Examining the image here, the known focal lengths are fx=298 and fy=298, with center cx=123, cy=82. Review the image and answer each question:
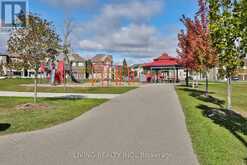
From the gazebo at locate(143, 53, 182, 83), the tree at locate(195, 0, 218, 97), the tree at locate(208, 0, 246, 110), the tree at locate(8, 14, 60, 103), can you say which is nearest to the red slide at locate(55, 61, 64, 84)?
the gazebo at locate(143, 53, 182, 83)

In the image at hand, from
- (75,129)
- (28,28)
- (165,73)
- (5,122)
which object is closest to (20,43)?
(28,28)

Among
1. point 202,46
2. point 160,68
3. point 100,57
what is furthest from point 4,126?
point 100,57

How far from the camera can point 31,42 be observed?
13562mm

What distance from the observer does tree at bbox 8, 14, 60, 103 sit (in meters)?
13.5

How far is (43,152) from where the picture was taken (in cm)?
589

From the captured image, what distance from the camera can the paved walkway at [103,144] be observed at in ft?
17.6

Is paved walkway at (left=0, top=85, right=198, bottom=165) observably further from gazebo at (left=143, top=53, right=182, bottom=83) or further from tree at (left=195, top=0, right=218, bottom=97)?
gazebo at (left=143, top=53, right=182, bottom=83)

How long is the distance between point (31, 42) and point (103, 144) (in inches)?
337

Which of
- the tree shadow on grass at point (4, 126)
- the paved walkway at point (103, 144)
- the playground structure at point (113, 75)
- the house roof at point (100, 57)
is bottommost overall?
the paved walkway at point (103, 144)

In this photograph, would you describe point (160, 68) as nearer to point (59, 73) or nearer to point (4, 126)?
point (59, 73)

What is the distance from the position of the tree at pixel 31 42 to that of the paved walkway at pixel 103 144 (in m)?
5.32

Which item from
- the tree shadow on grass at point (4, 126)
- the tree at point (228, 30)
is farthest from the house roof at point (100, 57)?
the tree at point (228, 30)

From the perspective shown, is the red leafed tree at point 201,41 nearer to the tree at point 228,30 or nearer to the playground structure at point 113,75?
the tree at point 228,30

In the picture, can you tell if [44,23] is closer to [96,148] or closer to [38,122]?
[38,122]
